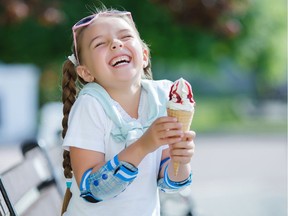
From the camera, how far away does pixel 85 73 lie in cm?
245

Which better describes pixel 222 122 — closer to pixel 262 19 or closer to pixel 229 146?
pixel 262 19

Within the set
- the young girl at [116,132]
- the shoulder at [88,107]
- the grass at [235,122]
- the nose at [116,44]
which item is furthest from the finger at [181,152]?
the grass at [235,122]

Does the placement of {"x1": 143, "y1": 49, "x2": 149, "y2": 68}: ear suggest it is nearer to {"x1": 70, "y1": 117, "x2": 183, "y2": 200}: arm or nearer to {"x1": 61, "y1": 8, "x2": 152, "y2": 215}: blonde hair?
{"x1": 61, "y1": 8, "x2": 152, "y2": 215}: blonde hair

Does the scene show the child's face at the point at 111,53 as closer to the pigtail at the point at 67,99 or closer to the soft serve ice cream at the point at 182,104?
the pigtail at the point at 67,99

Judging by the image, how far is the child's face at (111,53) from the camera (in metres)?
2.36

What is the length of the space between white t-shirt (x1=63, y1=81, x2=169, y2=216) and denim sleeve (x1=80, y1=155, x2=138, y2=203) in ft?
0.29

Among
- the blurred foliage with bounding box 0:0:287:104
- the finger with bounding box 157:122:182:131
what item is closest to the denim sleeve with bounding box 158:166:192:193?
the finger with bounding box 157:122:182:131

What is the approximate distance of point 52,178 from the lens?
12.8ft

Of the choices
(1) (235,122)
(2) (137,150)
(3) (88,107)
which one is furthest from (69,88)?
(1) (235,122)

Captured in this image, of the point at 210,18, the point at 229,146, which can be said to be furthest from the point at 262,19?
the point at 210,18

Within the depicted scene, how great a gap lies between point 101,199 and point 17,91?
A: 15.5 m

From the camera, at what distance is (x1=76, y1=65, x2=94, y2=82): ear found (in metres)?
2.44

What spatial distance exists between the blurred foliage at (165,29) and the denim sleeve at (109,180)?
34.1ft

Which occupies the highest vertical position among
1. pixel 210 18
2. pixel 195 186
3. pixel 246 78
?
pixel 210 18
